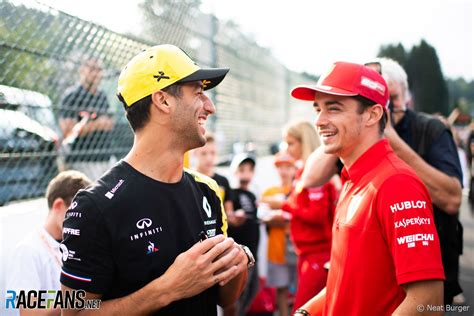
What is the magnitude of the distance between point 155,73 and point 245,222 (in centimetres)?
331

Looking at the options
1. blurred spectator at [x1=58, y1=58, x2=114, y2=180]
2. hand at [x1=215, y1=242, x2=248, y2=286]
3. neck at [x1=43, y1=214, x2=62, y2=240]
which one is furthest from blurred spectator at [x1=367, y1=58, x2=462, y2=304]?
blurred spectator at [x1=58, y1=58, x2=114, y2=180]

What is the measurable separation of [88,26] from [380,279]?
2789 mm

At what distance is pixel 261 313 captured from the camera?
17.9ft

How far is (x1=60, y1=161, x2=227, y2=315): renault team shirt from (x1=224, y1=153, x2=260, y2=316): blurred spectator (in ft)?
9.82

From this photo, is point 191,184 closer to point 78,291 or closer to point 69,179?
point 78,291

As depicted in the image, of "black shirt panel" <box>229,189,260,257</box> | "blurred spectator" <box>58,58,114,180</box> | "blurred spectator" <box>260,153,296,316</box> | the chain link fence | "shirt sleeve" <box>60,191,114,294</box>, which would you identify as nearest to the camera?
"shirt sleeve" <box>60,191,114,294</box>

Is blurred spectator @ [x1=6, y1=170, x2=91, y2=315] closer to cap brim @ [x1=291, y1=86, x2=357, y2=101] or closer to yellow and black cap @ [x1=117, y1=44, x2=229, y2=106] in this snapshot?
yellow and black cap @ [x1=117, y1=44, x2=229, y2=106]

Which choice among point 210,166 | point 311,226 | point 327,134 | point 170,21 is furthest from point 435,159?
point 170,21

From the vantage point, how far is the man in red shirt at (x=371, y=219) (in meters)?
1.80

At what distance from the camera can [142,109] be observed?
6.52ft

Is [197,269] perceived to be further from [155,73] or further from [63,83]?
[63,83]

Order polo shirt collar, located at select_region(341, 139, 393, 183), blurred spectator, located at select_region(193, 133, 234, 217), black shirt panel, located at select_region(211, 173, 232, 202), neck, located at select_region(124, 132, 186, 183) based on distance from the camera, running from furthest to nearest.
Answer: black shirt panel, located at select_region(211, 173, 232, 202) < blurred spectator, located at select_region(193, 133, 234, 217) < polo shirt collar, located at select_region(341, 139, 393, 183) < neck, located at select_region(124, 132, 186, 183)

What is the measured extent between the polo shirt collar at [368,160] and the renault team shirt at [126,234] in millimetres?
831

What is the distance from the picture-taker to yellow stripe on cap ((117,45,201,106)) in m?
1.94
